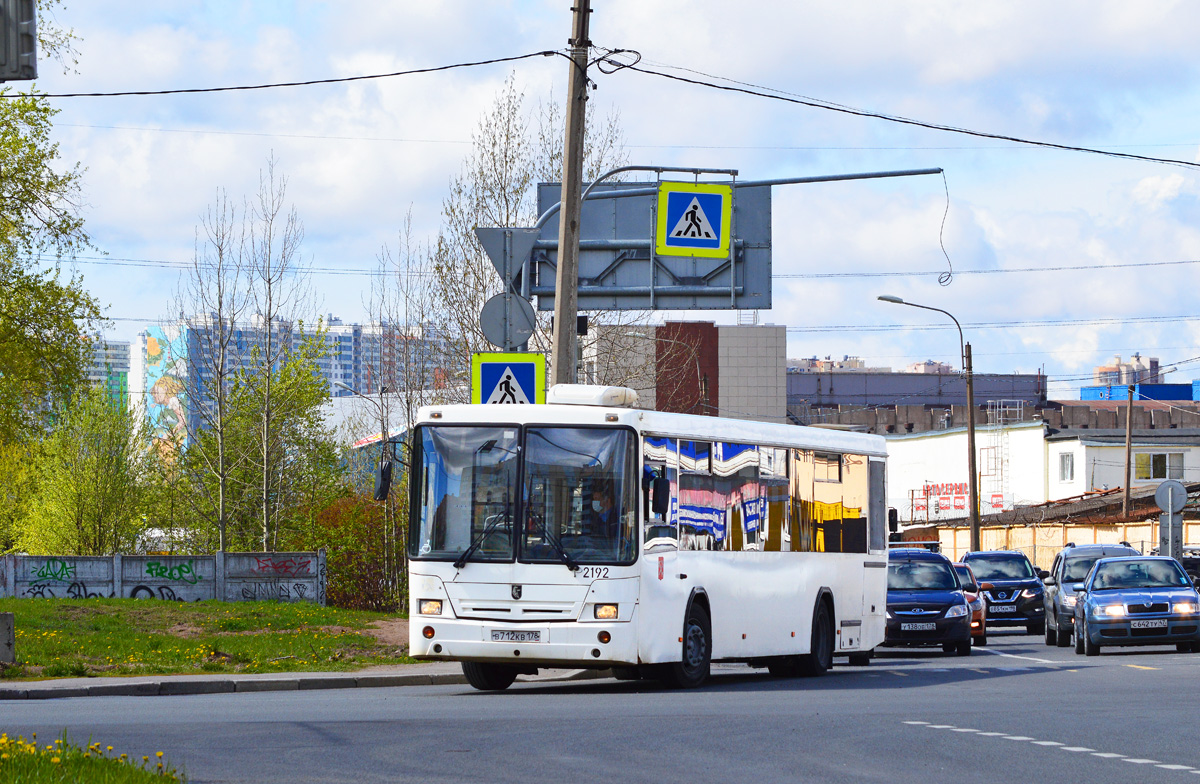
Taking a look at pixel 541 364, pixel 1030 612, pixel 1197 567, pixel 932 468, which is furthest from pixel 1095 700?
pixel 932 468

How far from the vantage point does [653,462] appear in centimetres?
1622

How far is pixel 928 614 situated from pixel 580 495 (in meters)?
11.2

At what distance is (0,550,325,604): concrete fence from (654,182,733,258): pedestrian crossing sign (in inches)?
799

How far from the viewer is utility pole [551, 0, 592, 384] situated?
20156mm

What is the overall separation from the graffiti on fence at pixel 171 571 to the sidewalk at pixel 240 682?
67.4 feet

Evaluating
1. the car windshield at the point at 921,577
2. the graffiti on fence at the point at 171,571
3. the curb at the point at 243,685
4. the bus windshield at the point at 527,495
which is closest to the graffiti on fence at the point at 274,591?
the graffiti on fence at the point at 171,571

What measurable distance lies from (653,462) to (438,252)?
1886 centimetres

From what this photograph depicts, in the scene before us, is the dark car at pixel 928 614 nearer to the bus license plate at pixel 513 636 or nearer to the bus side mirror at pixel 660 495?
the bus side mirror at pixel 660 495

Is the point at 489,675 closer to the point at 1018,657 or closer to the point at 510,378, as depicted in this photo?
the point at 510,378

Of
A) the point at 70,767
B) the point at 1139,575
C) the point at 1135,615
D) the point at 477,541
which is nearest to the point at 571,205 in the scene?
the point at 477,541

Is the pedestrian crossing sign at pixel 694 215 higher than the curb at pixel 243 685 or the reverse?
higher

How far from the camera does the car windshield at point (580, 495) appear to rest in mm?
15594

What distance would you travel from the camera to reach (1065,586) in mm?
27453

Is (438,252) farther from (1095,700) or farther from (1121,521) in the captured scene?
(1121,521)
